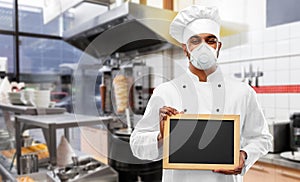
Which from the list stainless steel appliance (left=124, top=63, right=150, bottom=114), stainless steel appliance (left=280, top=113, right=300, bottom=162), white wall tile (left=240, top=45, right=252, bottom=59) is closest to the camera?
stainless steel appliance (left=124, top=63, right=150, bottom=114)

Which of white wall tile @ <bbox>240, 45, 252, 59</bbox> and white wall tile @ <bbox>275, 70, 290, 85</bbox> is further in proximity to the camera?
white wall tile @ <bbox>240, 45, 252, 59</bbox>

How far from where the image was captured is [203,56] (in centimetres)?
45

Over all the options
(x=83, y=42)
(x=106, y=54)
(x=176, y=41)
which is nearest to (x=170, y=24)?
(x=176, y=41)

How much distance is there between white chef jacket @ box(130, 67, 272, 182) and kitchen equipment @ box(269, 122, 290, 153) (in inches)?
33.9

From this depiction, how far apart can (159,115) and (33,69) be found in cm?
237

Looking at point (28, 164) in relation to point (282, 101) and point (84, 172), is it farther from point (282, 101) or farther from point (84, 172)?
point (282, 101)

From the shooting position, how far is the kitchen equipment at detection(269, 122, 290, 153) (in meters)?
1.26

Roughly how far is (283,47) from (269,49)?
3.1 inches

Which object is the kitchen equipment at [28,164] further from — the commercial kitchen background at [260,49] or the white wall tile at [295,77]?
the white wall tile at [295,77]

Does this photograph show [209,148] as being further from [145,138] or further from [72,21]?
[72,21]

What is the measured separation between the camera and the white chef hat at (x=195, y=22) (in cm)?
46

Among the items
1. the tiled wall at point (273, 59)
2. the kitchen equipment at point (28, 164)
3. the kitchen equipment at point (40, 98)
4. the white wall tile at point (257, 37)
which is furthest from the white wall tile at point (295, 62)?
the kitchen equipment at point (28, 164)

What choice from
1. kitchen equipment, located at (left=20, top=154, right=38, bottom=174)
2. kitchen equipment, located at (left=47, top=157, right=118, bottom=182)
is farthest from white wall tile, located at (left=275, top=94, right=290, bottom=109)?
kitchen equipment, located at (left=20, top=154, right=38, bottom=174)

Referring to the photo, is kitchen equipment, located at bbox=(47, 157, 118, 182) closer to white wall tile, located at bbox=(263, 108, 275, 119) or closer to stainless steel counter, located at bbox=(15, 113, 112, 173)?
stainless steel counter, located at bbox=(15, 113, 112, 173)
